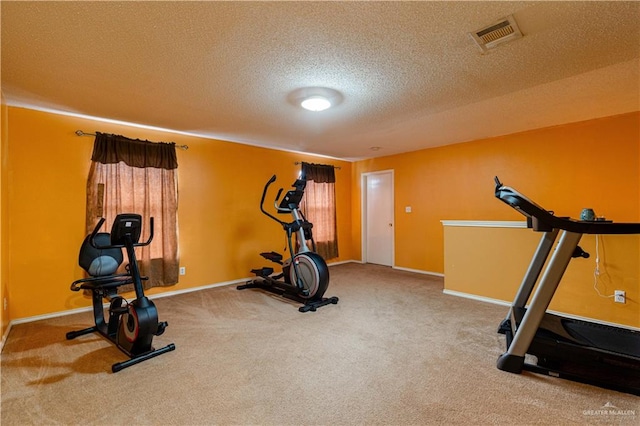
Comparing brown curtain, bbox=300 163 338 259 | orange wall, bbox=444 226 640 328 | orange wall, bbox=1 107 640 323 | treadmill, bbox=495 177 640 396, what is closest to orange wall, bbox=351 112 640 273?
orange wall, bbox=1 107 640 323

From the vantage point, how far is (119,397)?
1962 mm

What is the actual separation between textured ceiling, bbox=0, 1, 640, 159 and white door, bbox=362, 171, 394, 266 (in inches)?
101

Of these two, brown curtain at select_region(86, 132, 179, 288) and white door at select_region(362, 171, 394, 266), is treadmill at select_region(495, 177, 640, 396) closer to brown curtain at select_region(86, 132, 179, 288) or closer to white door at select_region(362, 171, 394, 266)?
white door at select_region(362, 171, 394, 266)

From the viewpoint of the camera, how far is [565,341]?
7.27 feet

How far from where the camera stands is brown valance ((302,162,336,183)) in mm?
5840

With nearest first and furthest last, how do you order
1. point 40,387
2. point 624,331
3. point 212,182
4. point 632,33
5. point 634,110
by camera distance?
point 632,33
point 40,387
point 624,331
point 634,110
point 212,182

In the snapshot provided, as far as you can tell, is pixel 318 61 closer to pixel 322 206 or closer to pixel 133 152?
pixel 133 152

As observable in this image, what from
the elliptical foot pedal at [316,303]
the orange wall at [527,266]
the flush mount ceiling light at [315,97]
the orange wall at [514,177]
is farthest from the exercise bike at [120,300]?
the orange wall at [514,177]

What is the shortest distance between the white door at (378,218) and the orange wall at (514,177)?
0.18 metres

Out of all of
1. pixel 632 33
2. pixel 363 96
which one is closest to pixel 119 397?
pixel 363 96

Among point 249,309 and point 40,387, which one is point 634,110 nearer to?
point 249,309

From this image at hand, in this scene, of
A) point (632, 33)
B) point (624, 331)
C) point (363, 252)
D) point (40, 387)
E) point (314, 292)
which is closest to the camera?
point (632, 33)

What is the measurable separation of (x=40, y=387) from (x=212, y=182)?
3097 millimetres

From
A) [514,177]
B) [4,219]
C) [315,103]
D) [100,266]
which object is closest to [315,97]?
[315,103]
